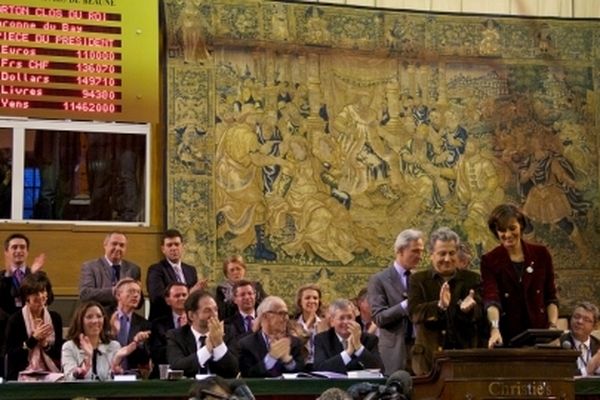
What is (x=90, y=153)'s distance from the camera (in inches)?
507

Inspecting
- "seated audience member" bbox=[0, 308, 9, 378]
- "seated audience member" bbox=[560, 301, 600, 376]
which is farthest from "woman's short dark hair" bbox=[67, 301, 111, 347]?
"seated audience member" bbox=[560, 301, 600, 376]

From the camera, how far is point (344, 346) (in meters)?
9.79

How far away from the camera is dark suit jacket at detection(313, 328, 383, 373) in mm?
9469

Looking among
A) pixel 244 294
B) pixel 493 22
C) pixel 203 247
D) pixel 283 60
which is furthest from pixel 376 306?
pixel 493 22

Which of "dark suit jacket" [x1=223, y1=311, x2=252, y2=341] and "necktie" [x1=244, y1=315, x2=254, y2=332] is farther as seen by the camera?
"necktie" [x1=244, y1=315, x2=254, y2=332]

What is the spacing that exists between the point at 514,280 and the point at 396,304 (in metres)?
1.34

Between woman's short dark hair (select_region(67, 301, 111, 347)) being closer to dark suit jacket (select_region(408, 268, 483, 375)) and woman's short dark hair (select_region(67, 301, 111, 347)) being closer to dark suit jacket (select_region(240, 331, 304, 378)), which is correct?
dark suit jacket (select_region(240, 331, 304, 378))

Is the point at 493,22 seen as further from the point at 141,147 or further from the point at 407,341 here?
the point at 407,341

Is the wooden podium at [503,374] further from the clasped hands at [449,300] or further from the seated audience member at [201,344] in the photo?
the seated audience member at [201,344]

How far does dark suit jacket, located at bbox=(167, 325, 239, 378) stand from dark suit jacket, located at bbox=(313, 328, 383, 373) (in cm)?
64

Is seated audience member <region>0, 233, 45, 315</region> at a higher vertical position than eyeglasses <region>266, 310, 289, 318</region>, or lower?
higher

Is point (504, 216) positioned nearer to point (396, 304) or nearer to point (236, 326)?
point (396, 304)

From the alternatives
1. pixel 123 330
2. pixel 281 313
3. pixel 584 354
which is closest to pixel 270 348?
pixel 281 313

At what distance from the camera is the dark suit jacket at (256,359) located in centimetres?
927
